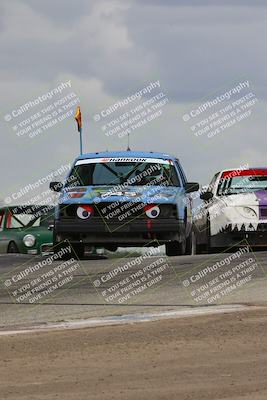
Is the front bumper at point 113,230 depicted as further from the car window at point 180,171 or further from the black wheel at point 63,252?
the car window at point 180,171

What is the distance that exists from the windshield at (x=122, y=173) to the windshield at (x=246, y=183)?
1075 millimetres

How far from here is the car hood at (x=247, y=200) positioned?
1912 cm

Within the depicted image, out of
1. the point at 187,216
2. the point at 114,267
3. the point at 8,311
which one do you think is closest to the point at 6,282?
the point at 114,267

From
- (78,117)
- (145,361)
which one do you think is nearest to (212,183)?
(78,117)

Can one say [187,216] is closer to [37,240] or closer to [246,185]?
[246,185]

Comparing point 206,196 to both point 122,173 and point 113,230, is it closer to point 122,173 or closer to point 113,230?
point 122,173

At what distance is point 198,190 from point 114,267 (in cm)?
362

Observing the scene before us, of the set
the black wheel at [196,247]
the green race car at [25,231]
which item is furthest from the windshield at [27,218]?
the black wheel at [196,247]

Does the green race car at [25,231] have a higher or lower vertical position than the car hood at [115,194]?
lower

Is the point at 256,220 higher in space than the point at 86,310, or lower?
lower

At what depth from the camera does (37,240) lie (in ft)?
73.7

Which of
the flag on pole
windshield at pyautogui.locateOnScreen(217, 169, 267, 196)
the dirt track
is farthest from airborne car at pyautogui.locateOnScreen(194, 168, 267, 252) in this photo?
the flag on pole

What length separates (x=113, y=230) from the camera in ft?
59.0

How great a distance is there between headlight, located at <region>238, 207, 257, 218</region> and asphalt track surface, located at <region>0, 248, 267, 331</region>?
26.7 inches
